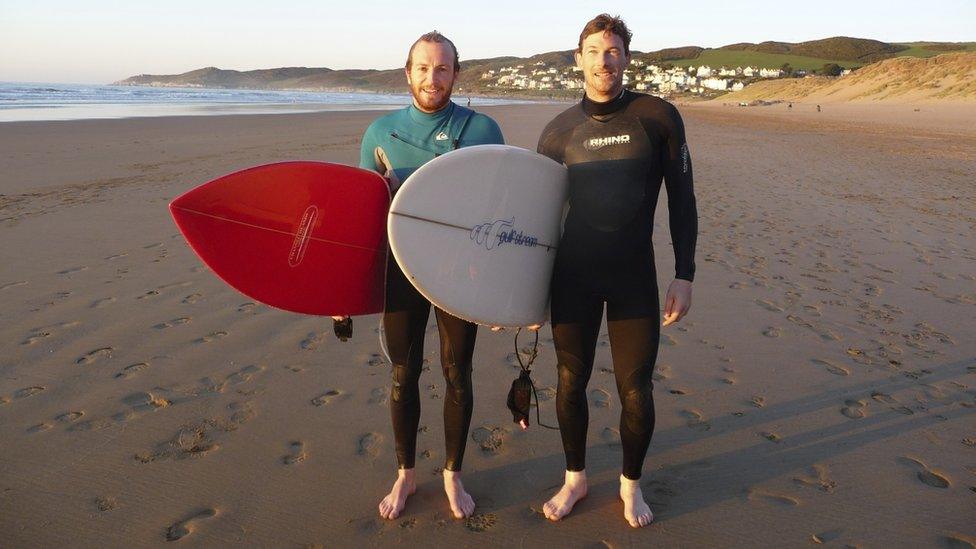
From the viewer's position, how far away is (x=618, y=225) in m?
2.30

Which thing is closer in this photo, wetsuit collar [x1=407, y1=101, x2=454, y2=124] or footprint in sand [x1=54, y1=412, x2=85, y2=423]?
wetsuit collar [x1=407, y1=101, x2=454, y2=124]

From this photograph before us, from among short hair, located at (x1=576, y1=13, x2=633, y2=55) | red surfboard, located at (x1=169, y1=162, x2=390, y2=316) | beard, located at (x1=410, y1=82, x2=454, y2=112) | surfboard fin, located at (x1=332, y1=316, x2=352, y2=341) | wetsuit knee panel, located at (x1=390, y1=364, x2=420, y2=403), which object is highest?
short hair, located at (x1=576, y1=13, x2=633, y2=55)

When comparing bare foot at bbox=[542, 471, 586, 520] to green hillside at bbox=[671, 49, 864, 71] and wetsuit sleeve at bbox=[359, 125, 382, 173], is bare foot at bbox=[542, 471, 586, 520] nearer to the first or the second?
wetsuit sleeve at bbox=[359, 125, 382, 173]

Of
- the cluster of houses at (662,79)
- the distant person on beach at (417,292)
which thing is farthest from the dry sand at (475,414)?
the cluster of houses at (662,79)

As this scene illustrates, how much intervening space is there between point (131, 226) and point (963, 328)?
7055mm

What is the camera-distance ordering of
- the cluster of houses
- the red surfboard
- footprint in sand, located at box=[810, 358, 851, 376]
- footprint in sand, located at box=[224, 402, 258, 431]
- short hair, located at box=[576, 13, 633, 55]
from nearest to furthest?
short hair, located at box=[576, 13, 633, 55] → the red surfboard → footprint in sand, located at box=[224, 402, 258, 431] → footprint in sand, located at box=[810, 358, 851, 376] → the cluster of houses

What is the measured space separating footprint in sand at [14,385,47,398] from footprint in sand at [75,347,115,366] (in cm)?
29

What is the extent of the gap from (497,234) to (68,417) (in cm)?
216

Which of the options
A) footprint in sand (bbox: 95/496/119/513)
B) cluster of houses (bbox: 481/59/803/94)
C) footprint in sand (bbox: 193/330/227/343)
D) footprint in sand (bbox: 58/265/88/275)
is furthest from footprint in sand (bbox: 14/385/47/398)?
cluster of houses (bbox: 481/59/803/94)

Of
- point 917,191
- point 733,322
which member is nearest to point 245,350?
point 733,322

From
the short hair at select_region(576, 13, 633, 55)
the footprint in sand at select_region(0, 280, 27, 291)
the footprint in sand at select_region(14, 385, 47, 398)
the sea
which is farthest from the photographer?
the sea

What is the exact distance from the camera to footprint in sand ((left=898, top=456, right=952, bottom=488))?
8.68ft

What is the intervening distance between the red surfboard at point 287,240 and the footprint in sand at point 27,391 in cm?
140

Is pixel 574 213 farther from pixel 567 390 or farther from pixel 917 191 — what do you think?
pixel 917 191
